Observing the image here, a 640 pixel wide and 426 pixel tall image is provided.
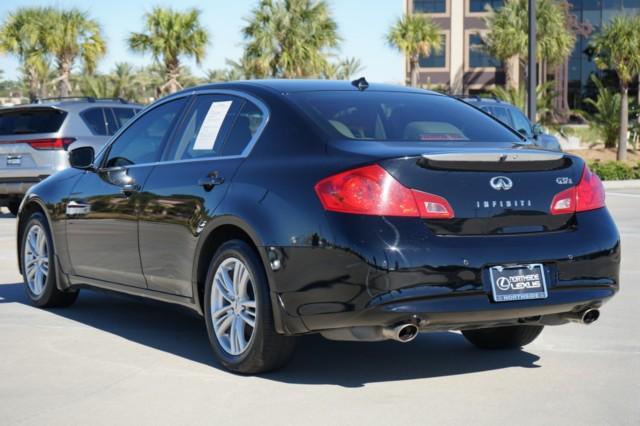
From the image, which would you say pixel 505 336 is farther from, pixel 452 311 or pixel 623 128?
pixel 623 128

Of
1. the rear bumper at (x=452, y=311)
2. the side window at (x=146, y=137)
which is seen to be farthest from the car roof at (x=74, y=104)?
the rear bumper at (x=452, y=311)

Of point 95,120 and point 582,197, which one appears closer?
point 582,197

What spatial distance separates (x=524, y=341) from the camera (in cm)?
710

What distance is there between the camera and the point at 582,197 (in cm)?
621

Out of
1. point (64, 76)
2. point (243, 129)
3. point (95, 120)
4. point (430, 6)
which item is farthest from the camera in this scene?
point (430, 6)

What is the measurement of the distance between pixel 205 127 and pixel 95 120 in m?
10.8

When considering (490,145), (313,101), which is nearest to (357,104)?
(313,101)

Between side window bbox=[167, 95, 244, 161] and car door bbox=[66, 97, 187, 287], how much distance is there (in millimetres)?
174

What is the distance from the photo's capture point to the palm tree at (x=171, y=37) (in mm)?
47844

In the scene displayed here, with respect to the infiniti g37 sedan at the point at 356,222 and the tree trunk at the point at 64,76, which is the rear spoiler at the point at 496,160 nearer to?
the infiniti g37 sedan at the point at 356,222

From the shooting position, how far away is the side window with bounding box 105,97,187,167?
739 cm

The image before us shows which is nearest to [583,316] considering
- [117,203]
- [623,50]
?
[117,203]

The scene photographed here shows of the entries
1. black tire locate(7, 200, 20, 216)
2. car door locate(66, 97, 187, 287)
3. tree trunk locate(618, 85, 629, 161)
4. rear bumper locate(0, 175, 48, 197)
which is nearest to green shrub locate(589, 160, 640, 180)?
tree trunk locate(618, 85, 629, 161)

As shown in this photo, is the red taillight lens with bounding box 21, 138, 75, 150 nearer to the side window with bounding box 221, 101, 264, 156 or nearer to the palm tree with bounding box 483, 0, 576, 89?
the side window with bounding box 221, 101, 264, 156
